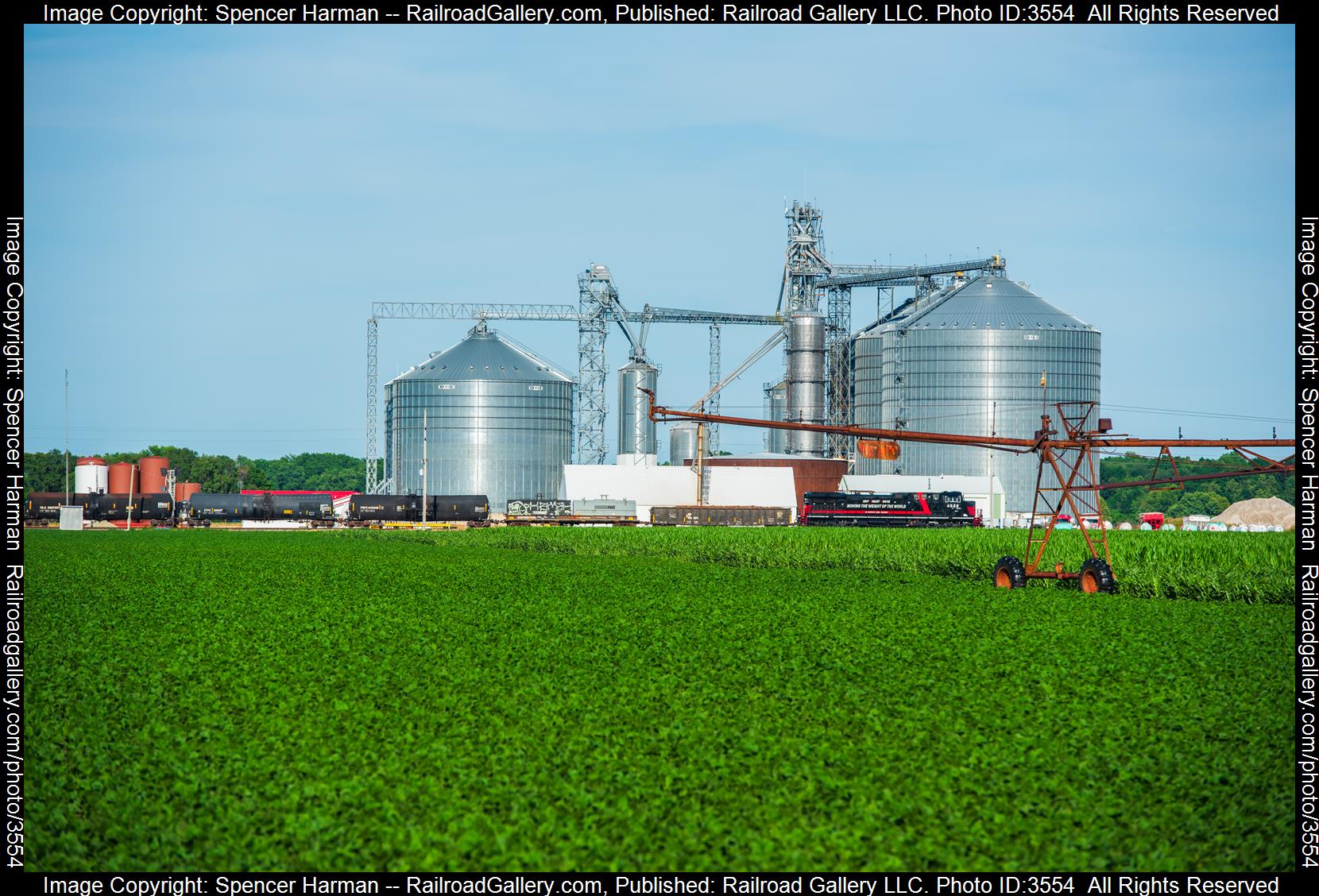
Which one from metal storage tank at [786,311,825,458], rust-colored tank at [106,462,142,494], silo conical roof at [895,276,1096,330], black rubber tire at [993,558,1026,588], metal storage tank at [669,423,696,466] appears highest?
silo conical roof at [895,276,1096,330]

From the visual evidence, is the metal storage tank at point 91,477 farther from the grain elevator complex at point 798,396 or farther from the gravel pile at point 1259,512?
the gravel pile at point 1259,512

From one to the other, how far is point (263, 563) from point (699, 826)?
35465 mm

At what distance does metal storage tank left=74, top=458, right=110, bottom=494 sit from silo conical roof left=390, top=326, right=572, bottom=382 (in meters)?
38.1

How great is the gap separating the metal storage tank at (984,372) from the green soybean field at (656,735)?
8257 centimetres

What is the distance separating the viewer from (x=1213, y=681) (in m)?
17.0

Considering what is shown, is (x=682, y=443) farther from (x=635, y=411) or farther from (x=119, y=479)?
(x=119, y=479)

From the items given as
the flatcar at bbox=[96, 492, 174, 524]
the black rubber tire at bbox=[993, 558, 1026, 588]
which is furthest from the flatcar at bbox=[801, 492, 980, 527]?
the flatcar at bbox=[96, 492, 174, 524]

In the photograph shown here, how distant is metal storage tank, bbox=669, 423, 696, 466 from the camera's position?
12212 centimetres

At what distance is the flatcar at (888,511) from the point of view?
290 feet

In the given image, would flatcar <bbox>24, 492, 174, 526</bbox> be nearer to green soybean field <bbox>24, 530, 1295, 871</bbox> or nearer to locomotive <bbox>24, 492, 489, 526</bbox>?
locomotive <bbox>24, 492, 489, 526</bbox>

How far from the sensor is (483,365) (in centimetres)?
11994

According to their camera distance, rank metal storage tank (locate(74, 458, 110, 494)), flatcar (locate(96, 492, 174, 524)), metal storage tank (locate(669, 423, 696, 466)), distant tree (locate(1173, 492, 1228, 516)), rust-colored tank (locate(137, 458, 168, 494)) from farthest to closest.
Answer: distant tree (locate(1173, 492, 1228, 516)) → rust-colored tank (locate(137, 458, 168, 494)) → metal storage tank (locate(74, 458, 110, 494)) → metal storage tank (locate(669, 423, 696, 466)) → flatcar (locate(96, 492, 174, 524))

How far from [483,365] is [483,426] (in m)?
6.36
